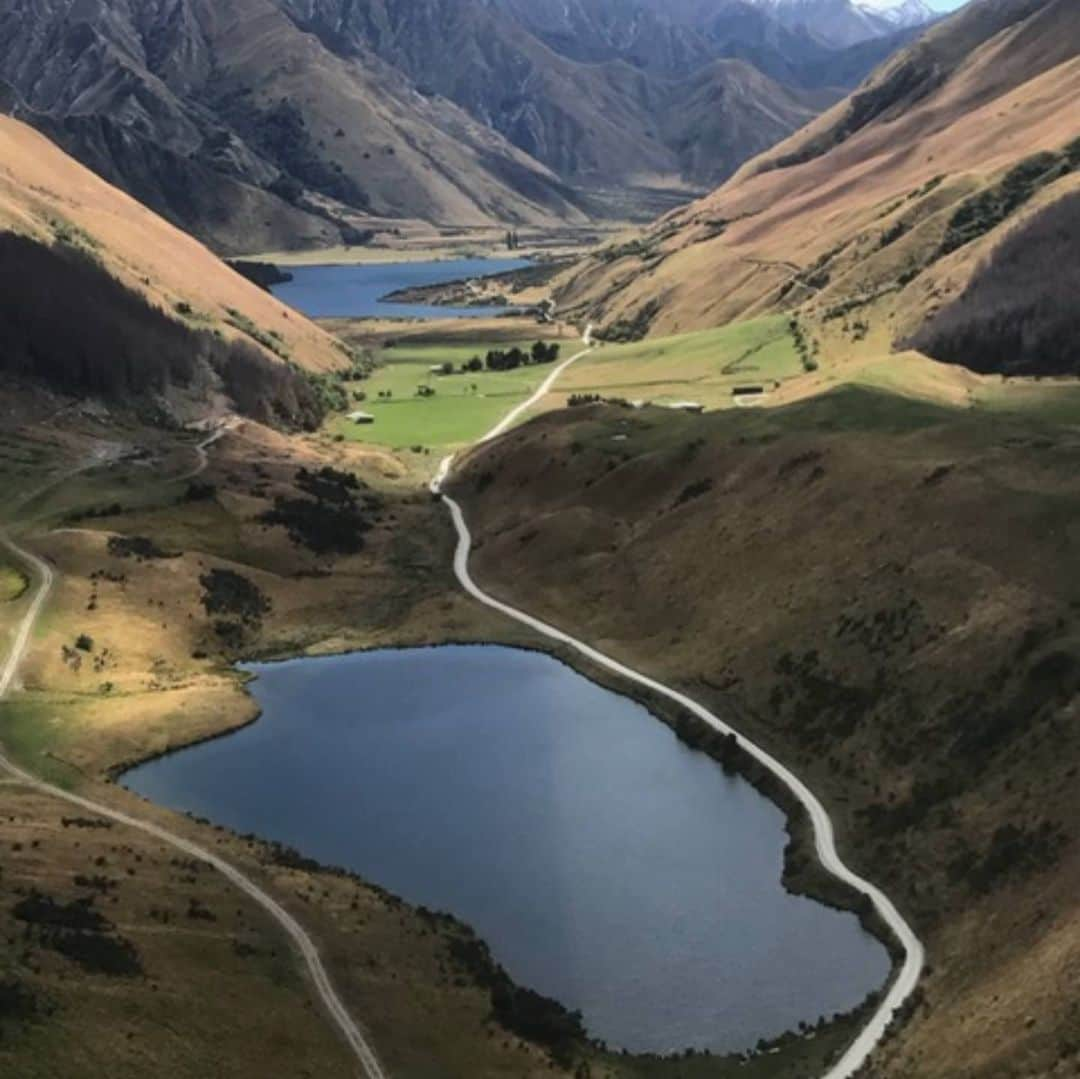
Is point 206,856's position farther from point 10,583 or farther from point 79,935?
point 10,583

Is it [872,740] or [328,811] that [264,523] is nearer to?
[328,811]

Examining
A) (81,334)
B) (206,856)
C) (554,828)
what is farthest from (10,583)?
(81,334)

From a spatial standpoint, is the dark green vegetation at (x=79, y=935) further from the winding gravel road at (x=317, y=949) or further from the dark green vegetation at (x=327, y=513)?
the dark green vegetation at (x=327, y=513)

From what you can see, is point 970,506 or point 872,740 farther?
point 970,506

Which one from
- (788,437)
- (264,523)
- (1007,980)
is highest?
(788,437)

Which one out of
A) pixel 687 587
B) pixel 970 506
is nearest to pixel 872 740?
pixel 970 506

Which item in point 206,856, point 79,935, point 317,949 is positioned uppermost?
point 317,949
